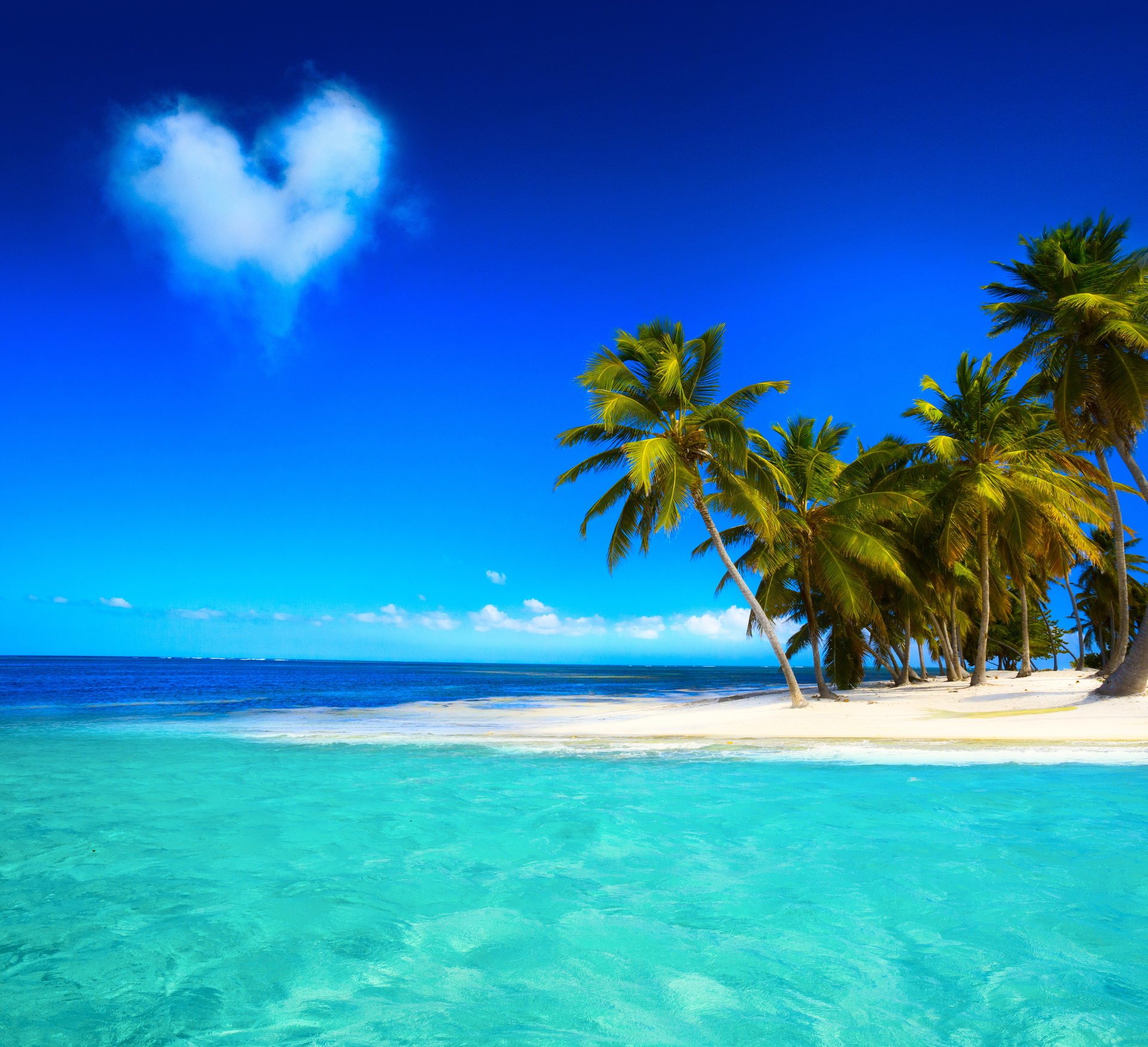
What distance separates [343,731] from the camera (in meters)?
14.9

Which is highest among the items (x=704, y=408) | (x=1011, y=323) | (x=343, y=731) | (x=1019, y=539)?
(x=1011, y=323)

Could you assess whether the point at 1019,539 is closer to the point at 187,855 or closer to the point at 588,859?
the point at 588,859

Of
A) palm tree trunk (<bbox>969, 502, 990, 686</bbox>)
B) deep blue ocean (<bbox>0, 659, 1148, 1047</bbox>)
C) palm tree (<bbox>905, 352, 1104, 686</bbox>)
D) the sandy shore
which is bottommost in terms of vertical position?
the sandy shore

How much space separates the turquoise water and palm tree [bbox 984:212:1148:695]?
416 inches

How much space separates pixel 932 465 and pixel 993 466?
196 centimetres

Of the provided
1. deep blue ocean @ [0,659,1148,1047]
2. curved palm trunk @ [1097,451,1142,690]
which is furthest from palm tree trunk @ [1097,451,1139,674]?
deep blue ocean @ [0,659,1148,1047]

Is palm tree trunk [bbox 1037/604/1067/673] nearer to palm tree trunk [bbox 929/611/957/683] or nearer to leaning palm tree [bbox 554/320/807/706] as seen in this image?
palm tree trunk [bbox 929/611/957/683]

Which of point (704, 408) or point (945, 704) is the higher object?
point (704, 408)

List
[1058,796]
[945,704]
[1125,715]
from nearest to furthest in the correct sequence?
[1058,796] < [1125,715] < [945,704]

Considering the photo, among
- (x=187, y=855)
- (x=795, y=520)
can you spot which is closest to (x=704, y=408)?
(x=795, y=520)

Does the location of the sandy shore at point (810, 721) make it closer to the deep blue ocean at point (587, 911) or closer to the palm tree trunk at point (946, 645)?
the deep blue ocean at point (587, 911)

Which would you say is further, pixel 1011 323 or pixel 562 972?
pixel 1011 323

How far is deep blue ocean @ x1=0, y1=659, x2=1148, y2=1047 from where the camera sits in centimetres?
288

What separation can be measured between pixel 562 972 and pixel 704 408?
50.5ft
